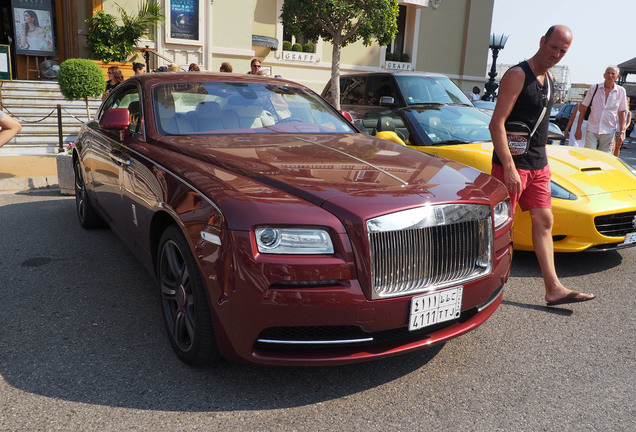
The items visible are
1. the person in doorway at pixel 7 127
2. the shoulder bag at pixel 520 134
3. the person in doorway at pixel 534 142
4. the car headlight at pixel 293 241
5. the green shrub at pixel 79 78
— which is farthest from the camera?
the green shrub at pixel 79 78

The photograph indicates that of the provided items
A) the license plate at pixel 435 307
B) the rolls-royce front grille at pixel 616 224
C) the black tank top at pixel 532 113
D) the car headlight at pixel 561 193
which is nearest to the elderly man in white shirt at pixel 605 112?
the rolls-royce front grille at pixel 616 224

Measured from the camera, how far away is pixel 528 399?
273 cm

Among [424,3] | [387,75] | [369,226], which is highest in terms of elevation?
[424,3]

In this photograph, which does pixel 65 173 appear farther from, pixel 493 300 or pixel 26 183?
pixel 493 300

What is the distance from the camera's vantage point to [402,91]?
6.94m

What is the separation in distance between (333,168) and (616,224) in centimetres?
284

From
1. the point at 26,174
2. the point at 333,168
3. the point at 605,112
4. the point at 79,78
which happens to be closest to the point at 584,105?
the point at 605,112

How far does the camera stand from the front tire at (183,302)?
2646 millimetres

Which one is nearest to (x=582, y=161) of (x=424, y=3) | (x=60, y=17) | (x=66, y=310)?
(x=66, y=310)

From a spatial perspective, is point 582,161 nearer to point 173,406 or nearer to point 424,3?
point 173,406

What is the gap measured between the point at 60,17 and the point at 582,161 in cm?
1609

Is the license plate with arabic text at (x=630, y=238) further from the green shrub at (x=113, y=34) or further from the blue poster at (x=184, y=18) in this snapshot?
the blue poster at (x=184, y=18)

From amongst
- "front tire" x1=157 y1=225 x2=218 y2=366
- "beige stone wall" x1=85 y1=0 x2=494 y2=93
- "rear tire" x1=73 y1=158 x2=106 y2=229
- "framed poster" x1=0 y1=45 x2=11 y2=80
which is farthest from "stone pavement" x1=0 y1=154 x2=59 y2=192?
"beige stone wall" x1=85 y1=0 x2=494 y2=93

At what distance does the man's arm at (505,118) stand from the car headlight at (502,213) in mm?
685
